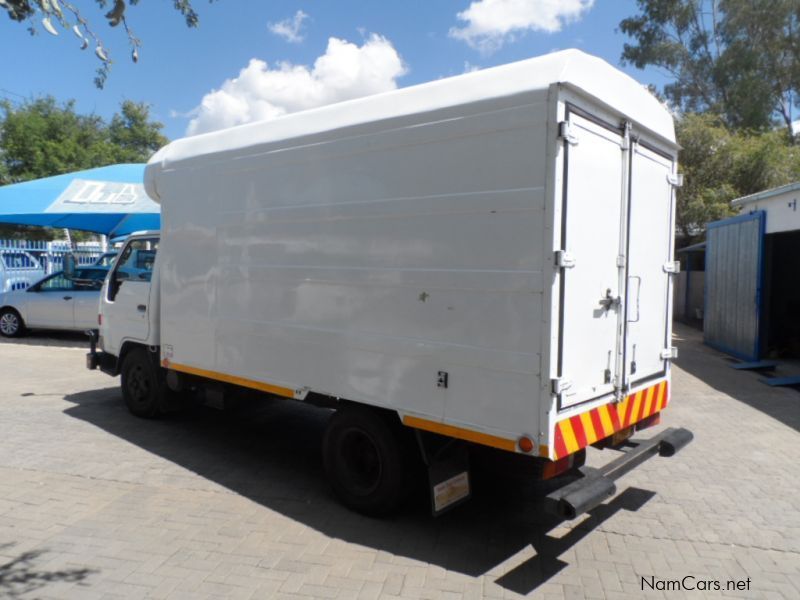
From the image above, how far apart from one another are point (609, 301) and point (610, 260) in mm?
271

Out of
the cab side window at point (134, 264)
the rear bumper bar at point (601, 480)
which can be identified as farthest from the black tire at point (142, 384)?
the rear bumper bar at point (601, 480)

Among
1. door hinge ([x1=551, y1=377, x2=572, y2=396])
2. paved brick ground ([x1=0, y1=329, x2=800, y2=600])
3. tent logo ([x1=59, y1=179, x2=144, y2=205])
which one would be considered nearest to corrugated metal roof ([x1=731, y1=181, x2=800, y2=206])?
paved brick ground ([x1=0, y1=329, x2=800, y2=600])

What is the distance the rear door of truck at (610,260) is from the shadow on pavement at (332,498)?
3.58ft

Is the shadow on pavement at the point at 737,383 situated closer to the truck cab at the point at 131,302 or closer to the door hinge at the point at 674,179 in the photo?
the door hinge at the point at 674,179

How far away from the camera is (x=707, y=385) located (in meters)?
9.42

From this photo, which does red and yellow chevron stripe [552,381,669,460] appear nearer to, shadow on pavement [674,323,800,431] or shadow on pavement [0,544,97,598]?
shadow on pavement [0,544,97,598]

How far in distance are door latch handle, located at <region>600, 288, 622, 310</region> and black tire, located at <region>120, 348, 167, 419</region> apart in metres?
4.84

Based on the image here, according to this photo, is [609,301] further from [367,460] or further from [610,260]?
[367,460]

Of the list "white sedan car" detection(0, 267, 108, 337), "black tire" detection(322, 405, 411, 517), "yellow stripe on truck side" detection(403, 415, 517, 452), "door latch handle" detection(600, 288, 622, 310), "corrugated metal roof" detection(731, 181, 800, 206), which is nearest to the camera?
"yellow stripe on truck side" detection(403, 415, 517, 452)

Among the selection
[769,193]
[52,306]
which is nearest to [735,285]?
[769,193]

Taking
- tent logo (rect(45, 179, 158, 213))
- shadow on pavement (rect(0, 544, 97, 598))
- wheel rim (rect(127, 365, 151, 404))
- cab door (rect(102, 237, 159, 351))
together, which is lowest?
shadow on pavement (rect(0, 544, 97, 598))

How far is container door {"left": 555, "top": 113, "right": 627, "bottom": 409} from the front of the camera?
11.5 ft

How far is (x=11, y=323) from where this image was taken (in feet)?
45.2

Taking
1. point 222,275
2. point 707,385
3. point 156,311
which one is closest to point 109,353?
point 156,311
